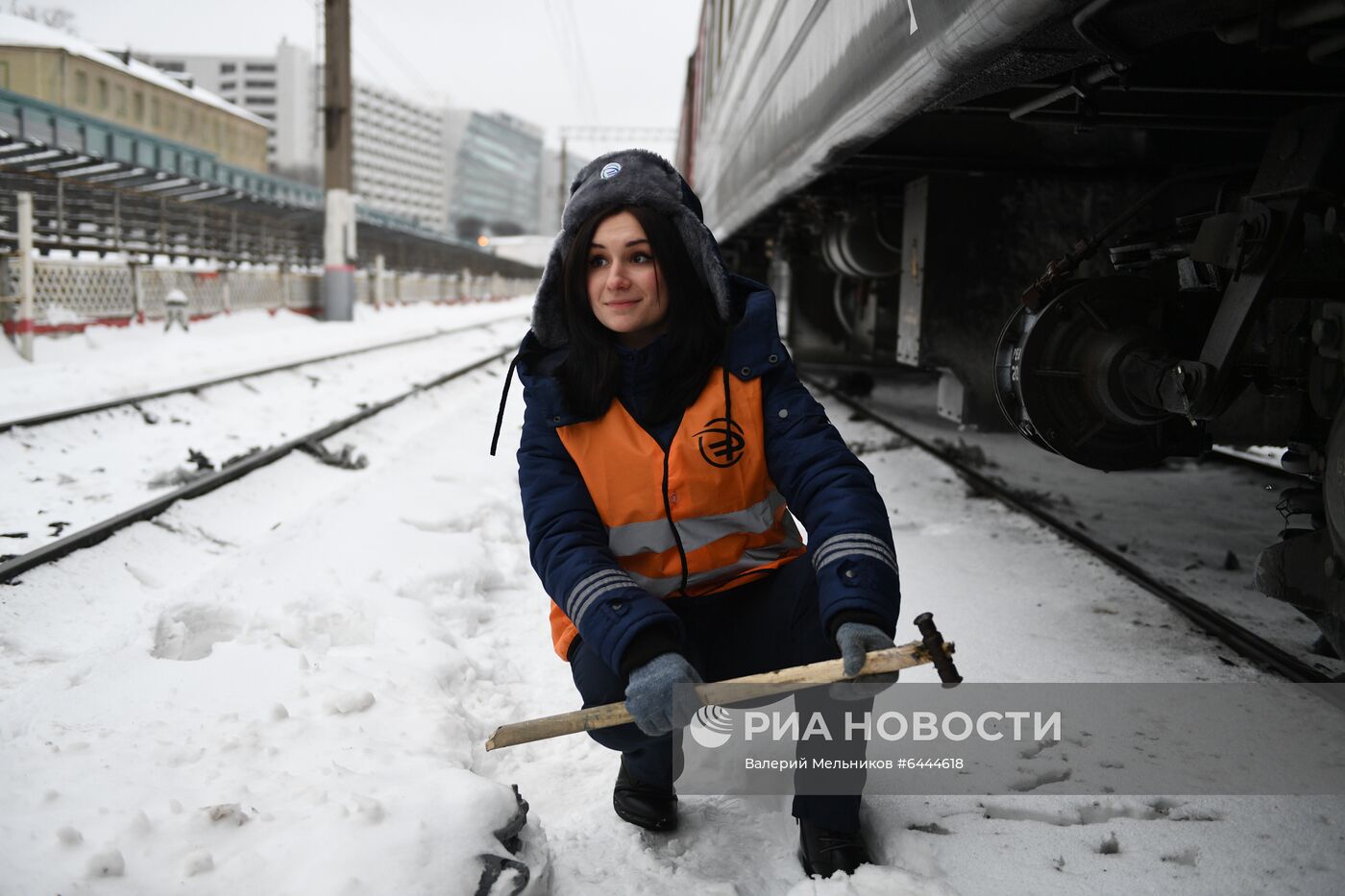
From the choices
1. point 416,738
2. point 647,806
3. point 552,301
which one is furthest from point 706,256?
point 416,738

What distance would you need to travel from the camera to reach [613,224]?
2.12 metres

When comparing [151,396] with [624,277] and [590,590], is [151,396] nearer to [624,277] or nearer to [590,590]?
[624,277]

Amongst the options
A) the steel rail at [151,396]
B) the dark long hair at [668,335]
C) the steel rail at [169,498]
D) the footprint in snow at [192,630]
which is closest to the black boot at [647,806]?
the dark long hair at [668,335]

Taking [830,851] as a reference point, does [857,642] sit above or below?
above

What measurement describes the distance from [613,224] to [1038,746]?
64.0 inches

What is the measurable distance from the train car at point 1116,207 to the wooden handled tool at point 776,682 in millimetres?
887

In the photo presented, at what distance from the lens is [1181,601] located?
11.4ft

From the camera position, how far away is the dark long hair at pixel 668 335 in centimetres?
208

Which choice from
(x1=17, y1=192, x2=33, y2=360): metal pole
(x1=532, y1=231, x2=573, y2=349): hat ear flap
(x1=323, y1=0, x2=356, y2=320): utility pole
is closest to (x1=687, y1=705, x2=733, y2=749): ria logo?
(x1=532, y1=231, x2=573, y2=349): hat ear flap

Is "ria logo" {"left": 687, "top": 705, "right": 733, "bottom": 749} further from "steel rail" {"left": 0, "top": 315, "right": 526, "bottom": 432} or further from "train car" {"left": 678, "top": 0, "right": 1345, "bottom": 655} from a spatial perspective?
"steel rail" {"left": 0, "top": 315, "right": 526, "bottom": 432}

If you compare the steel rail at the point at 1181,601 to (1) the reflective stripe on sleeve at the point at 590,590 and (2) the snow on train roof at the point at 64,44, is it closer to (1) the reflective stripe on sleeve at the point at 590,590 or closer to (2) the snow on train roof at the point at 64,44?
(1) the reflective stripe on sleeve at the point at 590,590

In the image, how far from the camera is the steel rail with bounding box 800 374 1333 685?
291cm

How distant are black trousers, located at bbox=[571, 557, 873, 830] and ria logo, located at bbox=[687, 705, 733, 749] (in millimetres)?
355

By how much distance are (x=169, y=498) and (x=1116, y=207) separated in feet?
14.7
